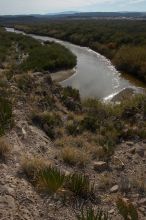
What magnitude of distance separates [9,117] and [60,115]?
3.18 meters

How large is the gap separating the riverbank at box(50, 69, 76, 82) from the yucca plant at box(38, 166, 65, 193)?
62.3ft

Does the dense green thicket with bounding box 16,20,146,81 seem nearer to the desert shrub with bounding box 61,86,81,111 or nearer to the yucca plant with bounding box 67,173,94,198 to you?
the desert shrub with bounding box 61,86,81,111

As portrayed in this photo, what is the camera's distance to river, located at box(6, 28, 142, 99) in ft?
74.8

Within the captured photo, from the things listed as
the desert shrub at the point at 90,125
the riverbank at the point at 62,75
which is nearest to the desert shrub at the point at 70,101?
the desert shrub at the point at 90,125

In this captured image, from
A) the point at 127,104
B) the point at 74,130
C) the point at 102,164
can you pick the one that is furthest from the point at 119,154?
the point at 127,104

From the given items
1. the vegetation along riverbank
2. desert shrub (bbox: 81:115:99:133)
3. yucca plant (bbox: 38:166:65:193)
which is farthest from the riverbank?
yucca plant (bbox: 38:166:65:193)

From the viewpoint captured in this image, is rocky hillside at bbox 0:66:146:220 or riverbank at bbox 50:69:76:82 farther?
riverbank at bbox 50:69:76:82

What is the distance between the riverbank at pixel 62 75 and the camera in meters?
26.6

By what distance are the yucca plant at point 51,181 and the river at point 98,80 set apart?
45.5 ft

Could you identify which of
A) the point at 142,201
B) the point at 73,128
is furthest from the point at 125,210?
the point at 73,128

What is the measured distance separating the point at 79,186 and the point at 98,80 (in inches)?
761

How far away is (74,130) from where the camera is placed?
39.6 ft

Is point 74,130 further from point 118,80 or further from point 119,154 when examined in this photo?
point 118,80

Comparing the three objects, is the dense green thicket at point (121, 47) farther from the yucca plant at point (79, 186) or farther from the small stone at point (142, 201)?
the yucca plant at point (79, 186)
